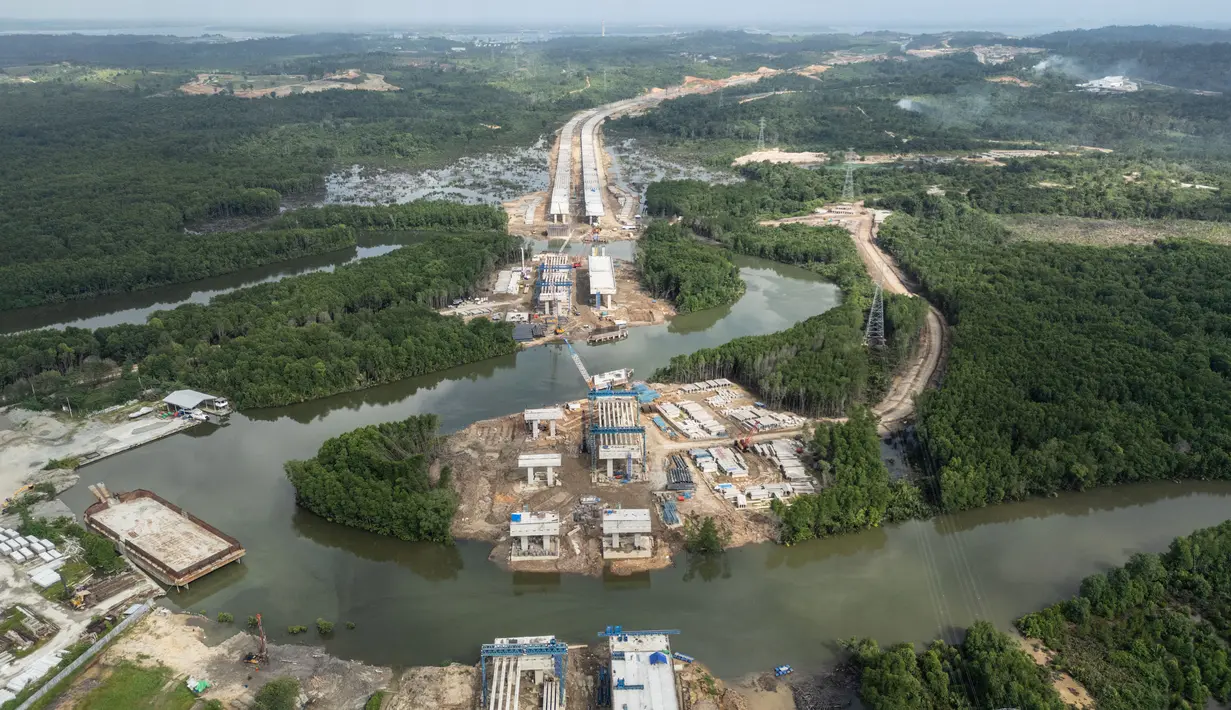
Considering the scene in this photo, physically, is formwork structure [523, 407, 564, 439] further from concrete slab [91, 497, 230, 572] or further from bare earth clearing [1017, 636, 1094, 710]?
bare earth clearing [1017, 636, 1094, 710]

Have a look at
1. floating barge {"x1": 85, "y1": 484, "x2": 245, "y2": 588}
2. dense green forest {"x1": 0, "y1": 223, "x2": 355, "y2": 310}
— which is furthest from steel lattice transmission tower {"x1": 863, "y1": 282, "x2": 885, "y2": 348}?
dense green forest {"x1": 0, "y1": 223, "x2": 355, "y2": 310}

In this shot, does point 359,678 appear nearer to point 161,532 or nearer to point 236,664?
point 236,664

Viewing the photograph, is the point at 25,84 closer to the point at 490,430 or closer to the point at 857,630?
the point at 490,430

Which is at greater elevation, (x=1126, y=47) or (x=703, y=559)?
(x=1126, y=47)

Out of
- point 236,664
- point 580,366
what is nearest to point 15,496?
point 236,664

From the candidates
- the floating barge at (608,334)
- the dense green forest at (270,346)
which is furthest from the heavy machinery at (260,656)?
the floating barge at (608,334)

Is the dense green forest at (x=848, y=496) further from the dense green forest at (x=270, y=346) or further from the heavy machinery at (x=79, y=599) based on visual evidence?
the heavy machinery at (x=79, y=599)

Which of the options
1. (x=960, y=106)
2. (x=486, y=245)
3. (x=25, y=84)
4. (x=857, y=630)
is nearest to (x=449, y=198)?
(x=486, y=245)
